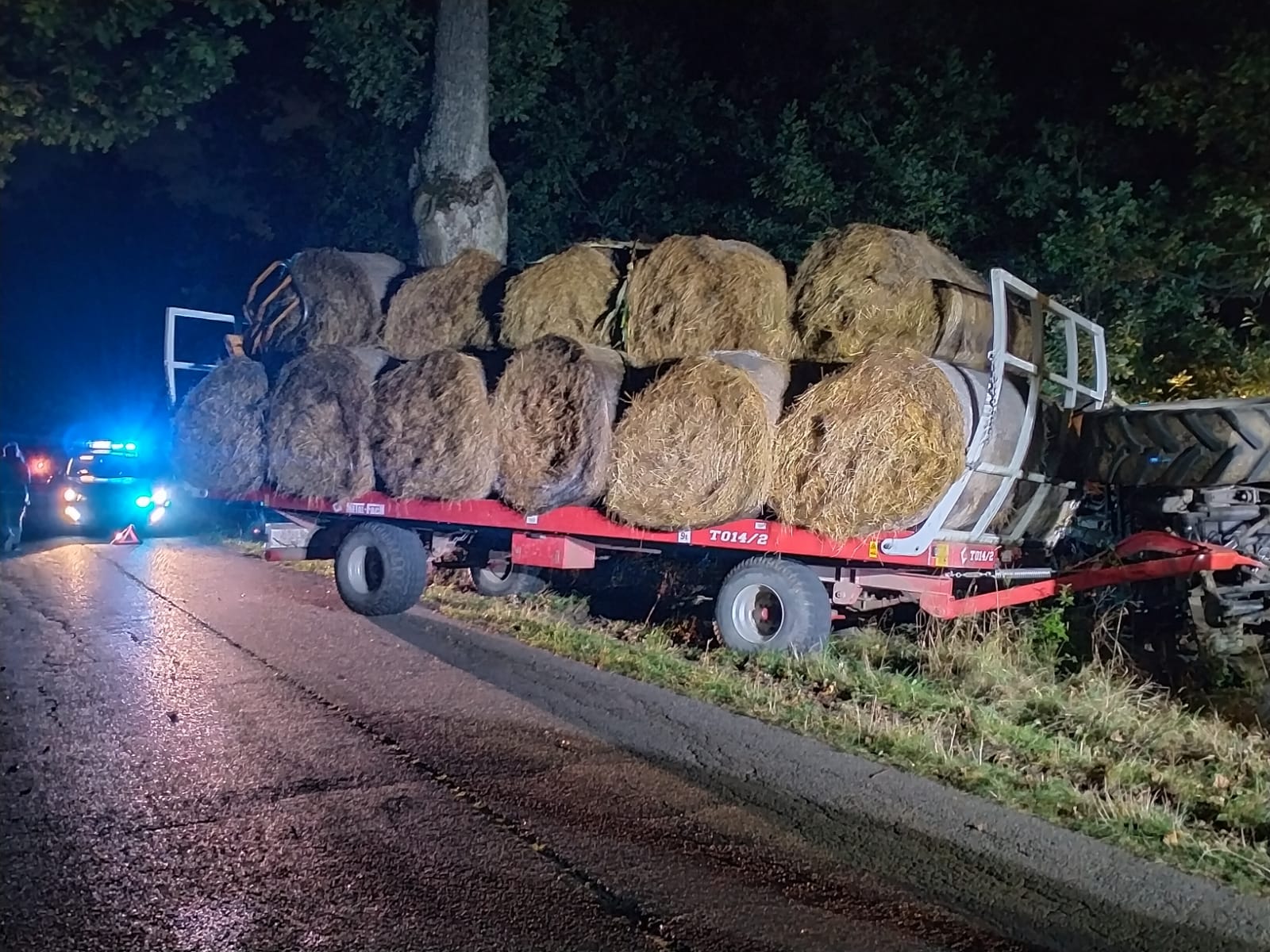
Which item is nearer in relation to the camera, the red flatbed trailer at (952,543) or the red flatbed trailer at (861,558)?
the red flatbed trailer at (952,543)

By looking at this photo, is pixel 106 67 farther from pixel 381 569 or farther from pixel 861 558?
pixel 861 558

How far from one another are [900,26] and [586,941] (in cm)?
1319

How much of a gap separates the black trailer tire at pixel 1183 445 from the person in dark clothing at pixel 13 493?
1467 cm

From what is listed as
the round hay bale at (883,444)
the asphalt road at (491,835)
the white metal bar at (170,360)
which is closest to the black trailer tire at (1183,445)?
the round hay bale at (883,444)

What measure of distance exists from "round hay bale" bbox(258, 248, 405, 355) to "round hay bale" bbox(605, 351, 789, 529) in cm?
362

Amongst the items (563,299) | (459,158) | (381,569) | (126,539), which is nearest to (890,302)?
(563,299)

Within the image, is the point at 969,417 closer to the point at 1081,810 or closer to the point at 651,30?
the point at 1081,810

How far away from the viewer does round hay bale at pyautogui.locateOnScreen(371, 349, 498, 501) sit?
861 centimetres

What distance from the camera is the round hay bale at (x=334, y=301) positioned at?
1034cm

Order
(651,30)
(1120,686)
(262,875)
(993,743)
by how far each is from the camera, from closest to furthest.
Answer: (262,875), (993,743), (1120,686), (651,30)

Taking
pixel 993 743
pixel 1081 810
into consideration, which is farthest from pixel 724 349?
pixel 1081 810

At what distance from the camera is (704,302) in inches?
320

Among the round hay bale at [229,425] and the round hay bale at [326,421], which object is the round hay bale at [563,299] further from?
the round hay bale at [229,425]

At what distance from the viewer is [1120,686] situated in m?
6.97
